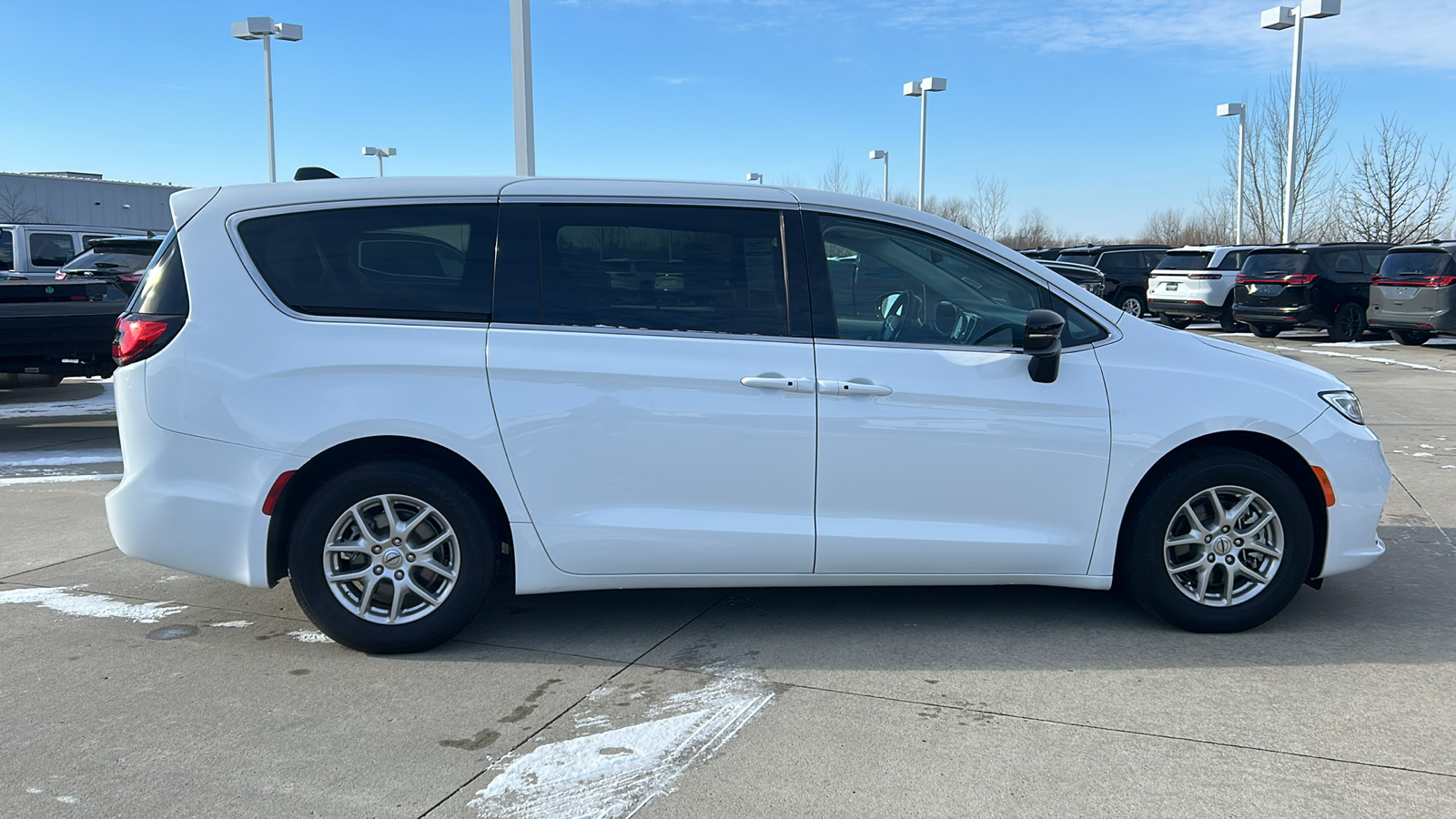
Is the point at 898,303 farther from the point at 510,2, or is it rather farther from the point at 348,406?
the point at 510,2

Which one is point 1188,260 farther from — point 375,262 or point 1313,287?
point 375,262

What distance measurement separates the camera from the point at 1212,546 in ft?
14.6

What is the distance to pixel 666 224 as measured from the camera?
4371mm

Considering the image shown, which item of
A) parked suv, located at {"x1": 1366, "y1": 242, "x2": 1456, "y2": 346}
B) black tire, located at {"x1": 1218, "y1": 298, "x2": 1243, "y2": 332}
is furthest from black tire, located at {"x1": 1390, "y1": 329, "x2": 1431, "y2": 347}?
black tire, located at {"x1": 1218, "y1": 298, "x2": 1243, "y2": 332}

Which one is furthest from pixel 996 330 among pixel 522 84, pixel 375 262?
pixel 522 84

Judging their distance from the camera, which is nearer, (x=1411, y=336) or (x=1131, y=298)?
(x=1411, y=336)

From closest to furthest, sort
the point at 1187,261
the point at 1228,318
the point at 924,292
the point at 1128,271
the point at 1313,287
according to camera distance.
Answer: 1. the point at 924,292
2. the point at 1313,287
3. the point at 1228,318
4. the point at 1187,261
5. the point at 1128,271

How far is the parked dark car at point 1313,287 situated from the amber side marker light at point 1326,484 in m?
17.2

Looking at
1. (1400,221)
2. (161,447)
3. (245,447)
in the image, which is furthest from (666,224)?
(1400,221)

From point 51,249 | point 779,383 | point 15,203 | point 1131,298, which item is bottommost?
point 1131,298

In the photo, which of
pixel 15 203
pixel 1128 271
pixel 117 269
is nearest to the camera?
pixel 117 269

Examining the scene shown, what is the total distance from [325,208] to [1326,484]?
400cm

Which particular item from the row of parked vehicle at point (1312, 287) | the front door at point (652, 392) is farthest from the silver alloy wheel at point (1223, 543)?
the row of parked vehicle at point (1312, 287)

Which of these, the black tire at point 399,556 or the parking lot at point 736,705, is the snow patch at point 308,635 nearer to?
the parking lot at point 736,705
